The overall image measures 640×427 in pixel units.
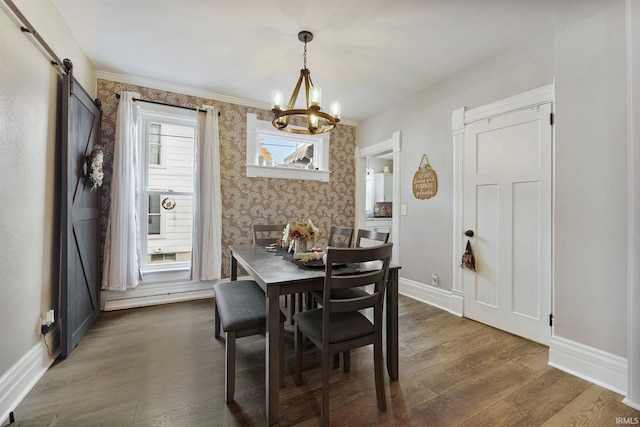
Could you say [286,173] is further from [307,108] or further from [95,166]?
[95,166]

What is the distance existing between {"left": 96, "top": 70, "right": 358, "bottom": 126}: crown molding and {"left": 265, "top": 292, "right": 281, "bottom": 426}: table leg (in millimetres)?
3012

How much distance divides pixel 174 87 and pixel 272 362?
330cm

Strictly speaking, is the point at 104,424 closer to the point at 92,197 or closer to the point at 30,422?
the point at 30,422

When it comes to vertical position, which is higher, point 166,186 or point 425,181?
point 425,181

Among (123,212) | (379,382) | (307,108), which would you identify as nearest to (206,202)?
(123,212)

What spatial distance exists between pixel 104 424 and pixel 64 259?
50.0 inches

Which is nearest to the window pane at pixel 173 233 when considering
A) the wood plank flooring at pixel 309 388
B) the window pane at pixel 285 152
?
the wood plank flooring at pixel 309 388

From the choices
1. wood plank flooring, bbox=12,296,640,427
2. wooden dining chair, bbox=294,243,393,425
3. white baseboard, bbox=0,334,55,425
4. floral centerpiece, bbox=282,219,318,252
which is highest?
floral centerpiece, bbox=282,219,318,252

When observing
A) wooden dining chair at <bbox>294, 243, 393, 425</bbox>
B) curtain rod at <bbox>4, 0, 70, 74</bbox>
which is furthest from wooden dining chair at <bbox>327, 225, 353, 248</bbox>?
curtain rod at <bbox>4, 0, 70, 74</bbox>

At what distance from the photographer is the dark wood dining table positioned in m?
1.39

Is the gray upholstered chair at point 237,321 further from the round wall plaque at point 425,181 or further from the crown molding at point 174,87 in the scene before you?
the crown molding at point 174,87

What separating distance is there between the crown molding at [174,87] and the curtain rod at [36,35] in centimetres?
103

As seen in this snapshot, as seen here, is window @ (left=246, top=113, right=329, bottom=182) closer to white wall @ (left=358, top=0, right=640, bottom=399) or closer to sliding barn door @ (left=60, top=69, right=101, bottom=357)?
sliding barn door @ (left=60, top=69, right=101, bottom=357)

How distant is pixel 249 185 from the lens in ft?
12.0
